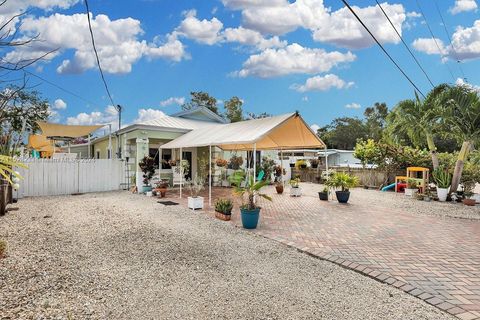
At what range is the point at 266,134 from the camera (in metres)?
8.73

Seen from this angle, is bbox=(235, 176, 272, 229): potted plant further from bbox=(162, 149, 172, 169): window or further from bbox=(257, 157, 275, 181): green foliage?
bbox=(162, 149, 172, 169): window

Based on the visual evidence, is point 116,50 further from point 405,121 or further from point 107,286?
point 405,121

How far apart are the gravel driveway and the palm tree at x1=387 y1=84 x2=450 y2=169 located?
1025cm

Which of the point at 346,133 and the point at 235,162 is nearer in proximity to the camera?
the point at 235,162

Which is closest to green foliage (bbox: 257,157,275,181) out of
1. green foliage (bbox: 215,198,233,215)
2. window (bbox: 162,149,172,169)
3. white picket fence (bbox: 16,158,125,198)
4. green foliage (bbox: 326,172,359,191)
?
window (bbox: 162,149,172,169)

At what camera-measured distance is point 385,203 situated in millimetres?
11203

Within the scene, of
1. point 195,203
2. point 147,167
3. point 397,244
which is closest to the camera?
point 397,244

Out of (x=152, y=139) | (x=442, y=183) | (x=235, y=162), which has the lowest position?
(x=442, y=183)

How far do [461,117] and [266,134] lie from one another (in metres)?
8.11

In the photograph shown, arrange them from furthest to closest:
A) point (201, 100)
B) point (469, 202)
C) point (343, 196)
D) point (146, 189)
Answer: point (201, 100) → point (146, 189) → point (469, 202) → point (343, 196)

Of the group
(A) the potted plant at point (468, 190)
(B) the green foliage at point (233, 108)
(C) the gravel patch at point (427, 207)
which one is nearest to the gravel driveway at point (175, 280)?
(C) the gravel patch at point (427, 207)

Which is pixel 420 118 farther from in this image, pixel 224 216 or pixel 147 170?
pixel 147 170

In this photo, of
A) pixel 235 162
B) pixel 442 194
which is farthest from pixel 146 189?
pixel 442 194

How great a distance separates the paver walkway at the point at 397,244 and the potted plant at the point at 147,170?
5.80m
